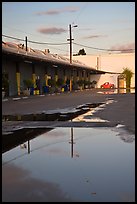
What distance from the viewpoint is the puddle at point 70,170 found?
189 inches

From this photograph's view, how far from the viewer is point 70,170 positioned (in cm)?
614

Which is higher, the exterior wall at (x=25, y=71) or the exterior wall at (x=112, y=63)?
the exterior wall at (x=112, y=63)

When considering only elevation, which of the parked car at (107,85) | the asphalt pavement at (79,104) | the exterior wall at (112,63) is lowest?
the asphalt pavement at (79,104)

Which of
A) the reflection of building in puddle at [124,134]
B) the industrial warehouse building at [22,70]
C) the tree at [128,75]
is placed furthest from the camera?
the tree at [128,75]

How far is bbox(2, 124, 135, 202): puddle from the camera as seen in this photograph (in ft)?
15.8

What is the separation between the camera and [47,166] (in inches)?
257

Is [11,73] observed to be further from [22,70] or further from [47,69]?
[47,69]

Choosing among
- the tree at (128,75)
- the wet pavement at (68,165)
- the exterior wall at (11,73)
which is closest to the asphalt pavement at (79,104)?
the wet pavement at (68,165)

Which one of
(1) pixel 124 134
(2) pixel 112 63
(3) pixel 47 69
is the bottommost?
(1) pixel 124 134

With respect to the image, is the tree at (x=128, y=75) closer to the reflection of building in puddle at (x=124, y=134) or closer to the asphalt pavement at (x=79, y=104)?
the asphalt pavement at (x=79, y=104)

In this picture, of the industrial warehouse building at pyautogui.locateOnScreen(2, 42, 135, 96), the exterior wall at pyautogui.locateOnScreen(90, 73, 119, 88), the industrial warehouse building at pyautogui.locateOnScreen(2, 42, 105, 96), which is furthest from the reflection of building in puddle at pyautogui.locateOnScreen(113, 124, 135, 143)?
the exterior wall at pyautogui.locateOnScreen(90, 73, 119, 88)

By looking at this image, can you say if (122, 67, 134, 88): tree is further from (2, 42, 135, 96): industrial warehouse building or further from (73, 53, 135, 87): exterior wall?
(73, 53, 135, 87): exterior wall

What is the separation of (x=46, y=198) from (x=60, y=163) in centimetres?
213

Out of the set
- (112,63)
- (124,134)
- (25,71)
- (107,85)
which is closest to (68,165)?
(124,134)
